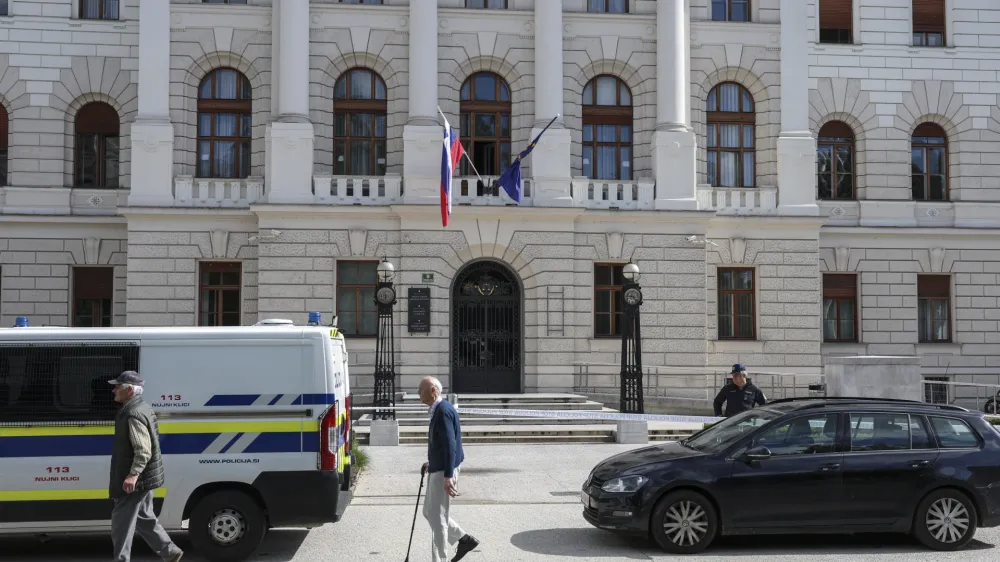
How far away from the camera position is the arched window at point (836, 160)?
29.4 m

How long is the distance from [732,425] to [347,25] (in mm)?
18315

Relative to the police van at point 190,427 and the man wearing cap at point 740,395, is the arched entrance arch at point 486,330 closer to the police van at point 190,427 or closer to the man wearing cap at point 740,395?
the man wearing cap at point 740,395

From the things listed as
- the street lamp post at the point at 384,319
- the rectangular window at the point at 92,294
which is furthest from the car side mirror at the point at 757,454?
the rectangular window at the point at 92,294

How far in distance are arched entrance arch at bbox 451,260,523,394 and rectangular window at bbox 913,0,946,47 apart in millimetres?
14125

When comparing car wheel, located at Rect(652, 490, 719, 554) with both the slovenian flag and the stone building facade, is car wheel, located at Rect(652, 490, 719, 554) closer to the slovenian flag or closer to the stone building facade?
the slovenian flag

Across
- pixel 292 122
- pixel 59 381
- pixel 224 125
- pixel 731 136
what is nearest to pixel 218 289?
pixel 224 125

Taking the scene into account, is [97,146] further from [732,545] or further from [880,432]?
[880,432]

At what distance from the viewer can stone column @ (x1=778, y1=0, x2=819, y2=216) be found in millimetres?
27625

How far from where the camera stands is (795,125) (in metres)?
27.8

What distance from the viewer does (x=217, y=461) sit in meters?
10.5

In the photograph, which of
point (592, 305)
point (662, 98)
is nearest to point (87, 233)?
point (592, 305)

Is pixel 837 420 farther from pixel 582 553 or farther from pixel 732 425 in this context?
pixel 582 553

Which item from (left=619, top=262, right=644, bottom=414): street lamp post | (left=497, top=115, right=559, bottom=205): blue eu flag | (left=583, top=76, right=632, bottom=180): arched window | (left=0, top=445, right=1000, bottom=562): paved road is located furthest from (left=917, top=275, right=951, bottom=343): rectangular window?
(left=0, top=445, right=1000, bottom=562): paved road

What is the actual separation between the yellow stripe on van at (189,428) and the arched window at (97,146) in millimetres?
18792
